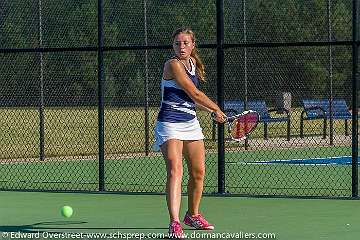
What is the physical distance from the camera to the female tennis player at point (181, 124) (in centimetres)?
906

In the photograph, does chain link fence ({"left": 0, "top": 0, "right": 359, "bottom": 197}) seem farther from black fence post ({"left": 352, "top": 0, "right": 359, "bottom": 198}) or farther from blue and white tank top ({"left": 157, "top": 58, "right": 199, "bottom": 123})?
blue and white tank top ({"left": 157, "top": 58, "right": 199, "bottom": 123})

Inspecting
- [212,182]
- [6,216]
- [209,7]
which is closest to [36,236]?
[6,216]

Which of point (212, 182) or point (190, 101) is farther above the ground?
point (190, 101)

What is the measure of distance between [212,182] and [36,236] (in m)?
5.99

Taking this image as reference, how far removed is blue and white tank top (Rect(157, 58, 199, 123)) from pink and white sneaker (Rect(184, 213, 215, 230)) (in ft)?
2.81

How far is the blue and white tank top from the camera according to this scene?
9.24 metres

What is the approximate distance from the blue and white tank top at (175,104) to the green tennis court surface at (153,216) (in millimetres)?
947

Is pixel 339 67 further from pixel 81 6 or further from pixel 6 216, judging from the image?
pixel 6 216

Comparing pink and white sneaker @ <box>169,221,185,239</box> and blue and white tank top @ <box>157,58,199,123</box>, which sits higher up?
blue and white tank top @ <box>157,58,199,123</box>

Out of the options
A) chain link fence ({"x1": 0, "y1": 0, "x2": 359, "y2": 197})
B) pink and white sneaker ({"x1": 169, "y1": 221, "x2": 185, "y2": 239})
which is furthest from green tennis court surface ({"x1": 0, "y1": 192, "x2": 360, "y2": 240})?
chain link fence ({"x1": 0, "y1": 0, "x2": 359, "y2": 197})

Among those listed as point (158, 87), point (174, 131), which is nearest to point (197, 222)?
point (174, 131)

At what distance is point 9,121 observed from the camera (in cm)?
3244

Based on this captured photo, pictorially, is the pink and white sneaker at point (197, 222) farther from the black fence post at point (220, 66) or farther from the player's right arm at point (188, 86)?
the black fence post at point (220, 66)

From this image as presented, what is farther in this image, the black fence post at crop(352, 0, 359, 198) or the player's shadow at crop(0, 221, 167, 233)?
the black fence post at crop(352, 0, 359, 198)
